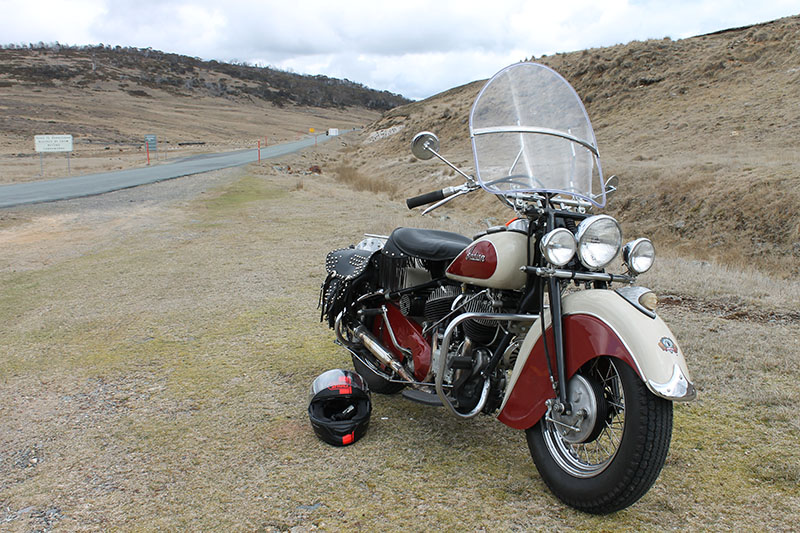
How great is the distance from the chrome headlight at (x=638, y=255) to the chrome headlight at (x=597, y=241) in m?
0.10

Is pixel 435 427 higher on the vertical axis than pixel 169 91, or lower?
lower

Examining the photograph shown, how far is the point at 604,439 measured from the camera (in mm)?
3049

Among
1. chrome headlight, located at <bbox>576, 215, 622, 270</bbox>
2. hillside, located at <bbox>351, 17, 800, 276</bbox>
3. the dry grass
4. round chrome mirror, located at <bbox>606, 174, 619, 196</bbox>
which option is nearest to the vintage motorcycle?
chrome headlight, located at <bbox>576, 215, 622, 270</bbox>

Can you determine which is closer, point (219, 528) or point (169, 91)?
point (219, 528)

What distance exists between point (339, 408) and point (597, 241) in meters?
1.90

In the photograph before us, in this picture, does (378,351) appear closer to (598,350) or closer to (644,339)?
(598,350)

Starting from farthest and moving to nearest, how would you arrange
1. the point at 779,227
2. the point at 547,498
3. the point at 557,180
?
the point at 779,227 < the point at 557,180 < the point at 547,498

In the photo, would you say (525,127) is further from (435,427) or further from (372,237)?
(435,427)

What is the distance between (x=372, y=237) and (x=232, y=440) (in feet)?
5.41

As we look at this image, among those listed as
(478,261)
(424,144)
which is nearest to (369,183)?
(424,144)

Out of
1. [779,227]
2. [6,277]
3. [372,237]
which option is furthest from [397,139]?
[372,237]

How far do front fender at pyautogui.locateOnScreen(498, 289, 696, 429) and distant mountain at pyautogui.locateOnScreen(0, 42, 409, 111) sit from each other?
84.8 metres

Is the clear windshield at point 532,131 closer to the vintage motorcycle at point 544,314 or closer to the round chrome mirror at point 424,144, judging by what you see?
the vintage motorcycle at point 544,314

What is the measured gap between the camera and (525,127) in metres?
3.18
